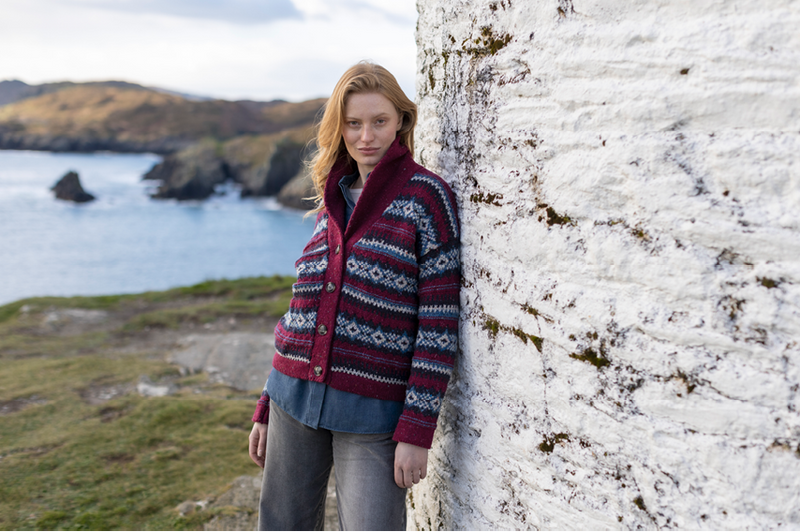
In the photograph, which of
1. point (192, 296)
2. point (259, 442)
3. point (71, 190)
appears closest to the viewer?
point (259, 442)

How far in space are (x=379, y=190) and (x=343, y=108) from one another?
31 centimetres

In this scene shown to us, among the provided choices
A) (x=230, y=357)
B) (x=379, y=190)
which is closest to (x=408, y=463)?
(x=379, y=190)

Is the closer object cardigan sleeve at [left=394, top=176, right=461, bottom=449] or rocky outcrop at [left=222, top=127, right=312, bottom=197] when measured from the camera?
cardigan sleeve at [left=394, top=176, right=461, bottom=449]

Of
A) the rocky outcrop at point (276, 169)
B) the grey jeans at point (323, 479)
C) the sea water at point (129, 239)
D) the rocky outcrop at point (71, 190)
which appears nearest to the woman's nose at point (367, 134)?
the grey jeans at point (323, 479)

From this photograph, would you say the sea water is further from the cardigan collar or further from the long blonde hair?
the cardigan collar

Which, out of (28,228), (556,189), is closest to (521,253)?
(556,189)

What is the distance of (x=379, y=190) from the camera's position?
1.80 m

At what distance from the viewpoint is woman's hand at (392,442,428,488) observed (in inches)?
65.5

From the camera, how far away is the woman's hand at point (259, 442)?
2.08m

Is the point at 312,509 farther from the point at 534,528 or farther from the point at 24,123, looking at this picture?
the point at 24,123

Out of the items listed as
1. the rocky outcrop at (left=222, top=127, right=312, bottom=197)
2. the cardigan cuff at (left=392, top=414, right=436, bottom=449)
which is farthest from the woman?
the rocky outcrop at (left=222, top=127, right=312, bottom=197)

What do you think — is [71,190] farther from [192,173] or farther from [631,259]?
[631,259]

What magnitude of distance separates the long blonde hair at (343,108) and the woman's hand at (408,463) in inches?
35.2

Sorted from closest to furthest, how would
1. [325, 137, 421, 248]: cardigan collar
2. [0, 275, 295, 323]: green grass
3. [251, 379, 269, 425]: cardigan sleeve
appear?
[325, 137, 421, 248]: cardigan collar → [251, 379, 269, 425]: cardigan sleeve → [0, 275, 295, 323]: green grass
